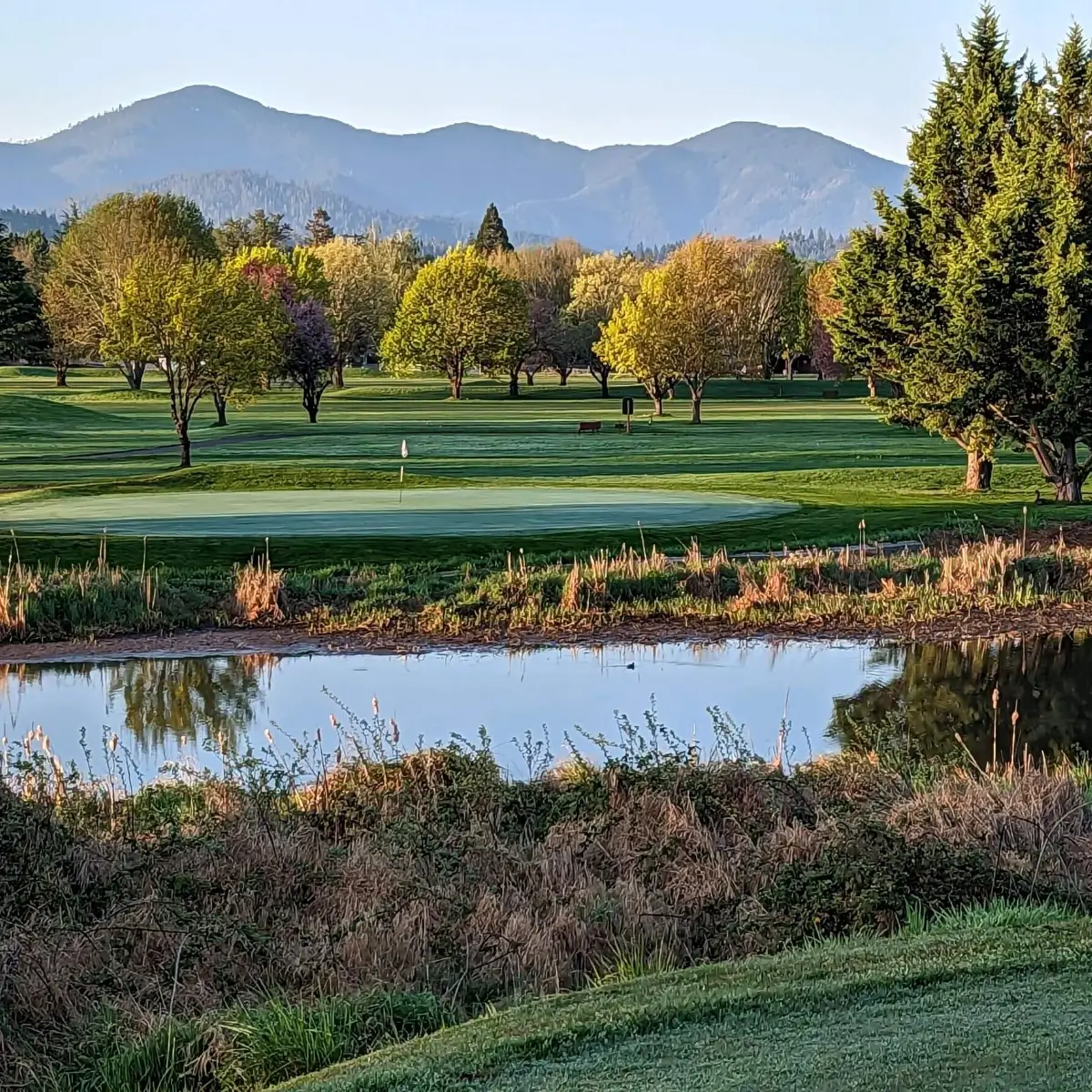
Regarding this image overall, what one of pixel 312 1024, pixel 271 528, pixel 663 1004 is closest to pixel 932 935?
pixel 663 1004

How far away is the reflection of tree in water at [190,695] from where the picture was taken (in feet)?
55.6

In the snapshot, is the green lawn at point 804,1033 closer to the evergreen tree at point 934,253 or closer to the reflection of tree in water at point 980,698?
the reflection of tree in water at point 980,698

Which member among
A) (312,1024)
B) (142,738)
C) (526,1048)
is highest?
(526,1048)

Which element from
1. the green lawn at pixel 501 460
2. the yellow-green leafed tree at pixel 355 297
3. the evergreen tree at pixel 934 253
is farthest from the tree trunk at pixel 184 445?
the yellow-green leafed tree at pixel 355 297

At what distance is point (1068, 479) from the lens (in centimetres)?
3512

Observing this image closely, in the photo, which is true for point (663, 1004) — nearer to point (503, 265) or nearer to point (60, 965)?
point (60, 965)

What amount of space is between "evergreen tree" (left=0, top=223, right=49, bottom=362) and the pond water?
78.9 meters

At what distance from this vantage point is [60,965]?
28.2 ft

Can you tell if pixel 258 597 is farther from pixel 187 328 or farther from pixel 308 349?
pixel 308 349

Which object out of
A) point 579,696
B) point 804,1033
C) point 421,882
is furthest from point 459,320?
point 804,1033

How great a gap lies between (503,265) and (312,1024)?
4664 inches

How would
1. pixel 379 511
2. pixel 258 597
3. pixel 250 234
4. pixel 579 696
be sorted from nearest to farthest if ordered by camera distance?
1. pixel 579 696
2. pixel 258 597
3. pixel 379 511
4. pixel 250 234

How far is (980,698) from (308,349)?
61.1 meters

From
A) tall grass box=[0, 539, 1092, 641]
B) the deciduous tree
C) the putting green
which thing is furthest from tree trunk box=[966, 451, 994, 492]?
the deciduous tree
